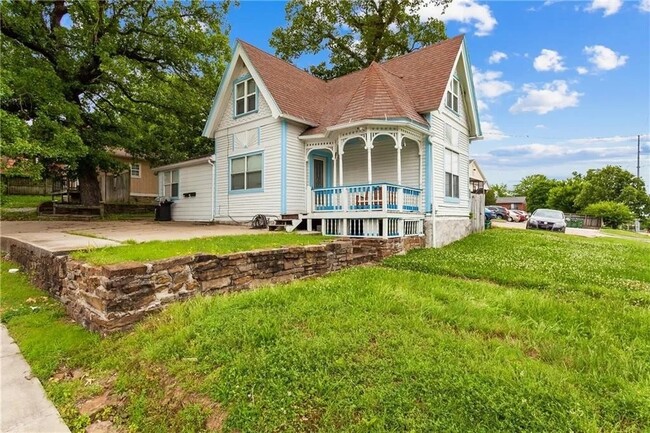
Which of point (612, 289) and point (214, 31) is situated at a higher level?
point (214, 31)

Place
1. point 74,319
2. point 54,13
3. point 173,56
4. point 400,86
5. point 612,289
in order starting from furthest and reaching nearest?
point 173,56
point 54,13
point 400,86
point 612,289
point 74,319

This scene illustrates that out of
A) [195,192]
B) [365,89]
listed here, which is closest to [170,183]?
[195,192]

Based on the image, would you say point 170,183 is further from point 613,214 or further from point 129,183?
point 613,214

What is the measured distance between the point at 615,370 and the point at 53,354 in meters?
5.80

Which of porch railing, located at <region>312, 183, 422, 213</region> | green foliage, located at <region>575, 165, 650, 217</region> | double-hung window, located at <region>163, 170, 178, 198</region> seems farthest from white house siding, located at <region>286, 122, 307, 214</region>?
green foliage, located at <region>575, 165, 650, 217</region>

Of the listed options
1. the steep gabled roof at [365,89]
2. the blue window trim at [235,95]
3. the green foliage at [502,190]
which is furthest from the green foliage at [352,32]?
the green foliage at [502,190]

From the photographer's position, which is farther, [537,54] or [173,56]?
[537,54]

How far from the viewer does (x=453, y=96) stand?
12586mm

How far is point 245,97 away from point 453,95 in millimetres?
7829

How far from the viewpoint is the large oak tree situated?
468 inches

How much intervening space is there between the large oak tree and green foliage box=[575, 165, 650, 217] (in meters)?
52.2

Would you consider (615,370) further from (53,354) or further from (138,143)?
(138,143)

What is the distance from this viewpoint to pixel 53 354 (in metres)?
3.86

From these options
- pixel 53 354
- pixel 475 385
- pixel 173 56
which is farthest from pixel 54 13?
pixel 475 385
